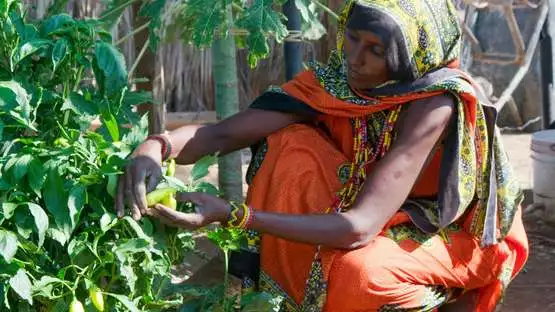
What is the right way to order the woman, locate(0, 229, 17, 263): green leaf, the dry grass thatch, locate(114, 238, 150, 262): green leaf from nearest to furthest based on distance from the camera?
locate(0, 229, 17, 263): green leaf, locate(114, 238, 150, 262): green leaf, the woman, the dry grass thatch

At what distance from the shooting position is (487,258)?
3041mm

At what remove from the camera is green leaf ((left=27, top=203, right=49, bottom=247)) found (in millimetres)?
2332

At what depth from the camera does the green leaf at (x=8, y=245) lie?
2.28 metres

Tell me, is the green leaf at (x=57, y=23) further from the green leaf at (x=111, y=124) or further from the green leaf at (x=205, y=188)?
the green leaf at (x=205, y=188)

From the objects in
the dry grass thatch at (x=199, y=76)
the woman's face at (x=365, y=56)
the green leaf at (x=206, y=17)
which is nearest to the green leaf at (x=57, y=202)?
the woman's face at (x=365, y=56)

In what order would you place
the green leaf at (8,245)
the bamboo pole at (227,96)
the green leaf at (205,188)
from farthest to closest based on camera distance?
the bamboo pole at (227,96) < the green leaf at (205,188) < the green leaf at (8,245)

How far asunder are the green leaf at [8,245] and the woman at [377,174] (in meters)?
0.39

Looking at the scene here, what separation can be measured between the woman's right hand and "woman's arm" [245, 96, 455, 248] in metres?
0.30

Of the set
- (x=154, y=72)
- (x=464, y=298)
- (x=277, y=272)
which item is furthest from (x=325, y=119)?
(x=154, y=72)

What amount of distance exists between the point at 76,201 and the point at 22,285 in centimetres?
23

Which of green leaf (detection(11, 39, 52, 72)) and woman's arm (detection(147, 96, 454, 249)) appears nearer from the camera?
green leaf (detection(11, 39, 52, 72))

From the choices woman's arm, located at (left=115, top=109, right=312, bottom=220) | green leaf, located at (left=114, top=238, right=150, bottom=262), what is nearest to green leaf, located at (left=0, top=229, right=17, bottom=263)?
green leaf, located at (left=114, top=238, right=150, bottom=262)

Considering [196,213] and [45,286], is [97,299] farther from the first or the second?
[196,213]

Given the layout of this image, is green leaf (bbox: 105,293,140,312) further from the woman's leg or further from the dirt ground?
the dirt ground
